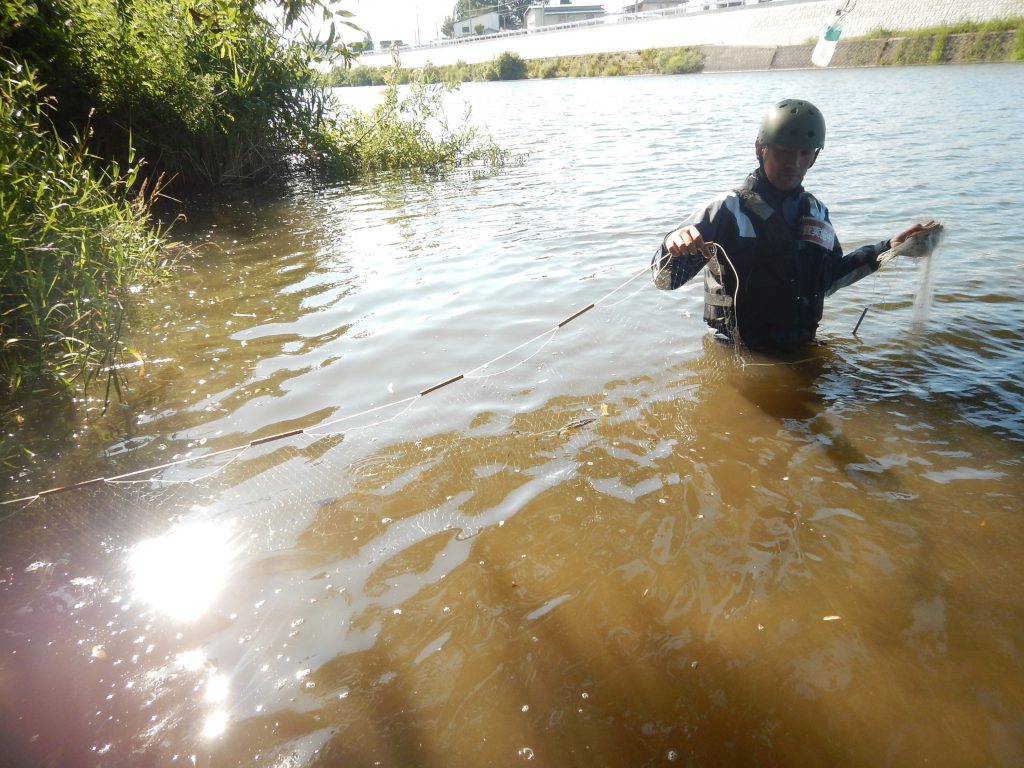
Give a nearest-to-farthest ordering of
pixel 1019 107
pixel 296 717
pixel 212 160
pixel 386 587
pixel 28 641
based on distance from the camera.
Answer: pixel 296 717 < pixel 28 641 < pixel 386 587 < pixel 212 160 < pixel 1019 107

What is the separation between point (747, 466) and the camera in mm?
3160

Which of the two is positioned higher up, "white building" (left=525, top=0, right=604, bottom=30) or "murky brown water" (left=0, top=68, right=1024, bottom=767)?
"white building" (left=525, top=0, right=604, bottom=30)

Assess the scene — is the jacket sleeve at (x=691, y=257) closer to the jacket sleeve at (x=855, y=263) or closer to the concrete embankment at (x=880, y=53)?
the jacket sleeve at (x=855, y=263)

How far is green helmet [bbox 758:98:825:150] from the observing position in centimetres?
371

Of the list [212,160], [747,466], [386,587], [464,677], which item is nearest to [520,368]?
[747,466]

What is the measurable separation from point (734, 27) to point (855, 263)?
182 ft

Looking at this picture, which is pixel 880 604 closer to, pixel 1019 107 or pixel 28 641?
pixel 28 641

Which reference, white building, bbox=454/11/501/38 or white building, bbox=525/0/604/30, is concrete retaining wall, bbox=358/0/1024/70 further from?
white building, bbox=454/11/501/38

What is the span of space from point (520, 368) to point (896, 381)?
258 cm

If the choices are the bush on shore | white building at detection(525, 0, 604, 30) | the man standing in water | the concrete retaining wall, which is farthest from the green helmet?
white building at detection(525, 0, 604, 30)

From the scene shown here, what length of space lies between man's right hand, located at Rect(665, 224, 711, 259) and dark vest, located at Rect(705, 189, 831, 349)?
0.44 metres

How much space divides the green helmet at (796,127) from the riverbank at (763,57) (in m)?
10.1

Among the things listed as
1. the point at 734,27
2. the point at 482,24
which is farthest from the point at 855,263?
the point at 482,24

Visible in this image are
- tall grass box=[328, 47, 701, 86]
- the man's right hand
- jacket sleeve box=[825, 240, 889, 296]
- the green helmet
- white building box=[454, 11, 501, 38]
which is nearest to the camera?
the man's right hand
